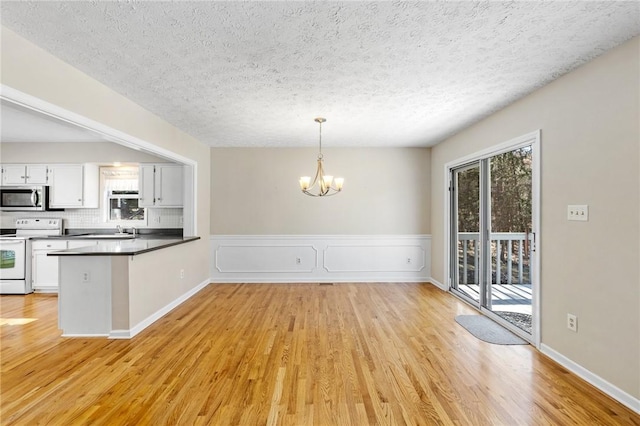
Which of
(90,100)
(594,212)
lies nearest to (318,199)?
(90,100)

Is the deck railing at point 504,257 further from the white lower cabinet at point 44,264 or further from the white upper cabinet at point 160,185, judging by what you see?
the white lower cabinet at point 44,264

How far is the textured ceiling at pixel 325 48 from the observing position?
1.73 m

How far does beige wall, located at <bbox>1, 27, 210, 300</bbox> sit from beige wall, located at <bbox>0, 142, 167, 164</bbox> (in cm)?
110

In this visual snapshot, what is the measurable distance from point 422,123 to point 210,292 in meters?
4.06

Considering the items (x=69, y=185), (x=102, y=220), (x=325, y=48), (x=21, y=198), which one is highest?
(x=325, y=48)

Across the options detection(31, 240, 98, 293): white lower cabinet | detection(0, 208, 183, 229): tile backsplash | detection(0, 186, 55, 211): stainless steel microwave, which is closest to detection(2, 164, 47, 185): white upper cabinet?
detection(0, 186, 55, 211): stainless steel microwave

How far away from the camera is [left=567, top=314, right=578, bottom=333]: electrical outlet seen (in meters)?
2.39

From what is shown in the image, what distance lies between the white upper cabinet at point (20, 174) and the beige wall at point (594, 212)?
7.00 meters

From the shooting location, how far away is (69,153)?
4.92 m

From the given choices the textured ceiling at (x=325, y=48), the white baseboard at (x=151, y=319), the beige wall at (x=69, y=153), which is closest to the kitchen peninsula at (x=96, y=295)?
the white baseboard at (x=151, y=319)

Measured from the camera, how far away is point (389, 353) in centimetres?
271

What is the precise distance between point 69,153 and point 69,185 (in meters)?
0.53

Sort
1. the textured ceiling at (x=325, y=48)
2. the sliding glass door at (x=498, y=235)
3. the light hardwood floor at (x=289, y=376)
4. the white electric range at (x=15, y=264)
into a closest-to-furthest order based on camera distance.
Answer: the textured ceiling at (x=325, y=48)
the light hardwood floor at (x=289, y=376)
the sliding glass door at (x=498, y=235)
the white electric range at (x=15, y=264)

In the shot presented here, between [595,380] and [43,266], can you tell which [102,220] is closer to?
[43,266]
